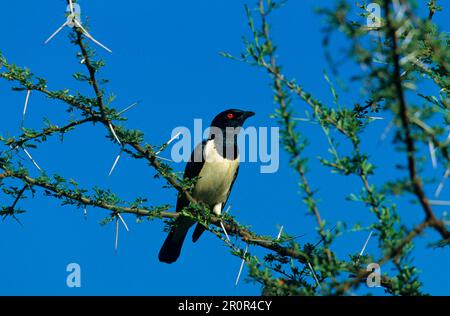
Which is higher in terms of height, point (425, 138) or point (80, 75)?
point (80, 75)

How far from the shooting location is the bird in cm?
765

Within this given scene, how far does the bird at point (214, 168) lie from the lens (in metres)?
7.65

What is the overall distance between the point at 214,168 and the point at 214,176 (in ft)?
0.38

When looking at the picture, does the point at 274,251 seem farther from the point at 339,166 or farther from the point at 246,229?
the point at 339,166

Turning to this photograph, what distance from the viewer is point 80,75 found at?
3805 mm

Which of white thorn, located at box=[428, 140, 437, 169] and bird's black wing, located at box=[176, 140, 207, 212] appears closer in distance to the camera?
white thorn, located at box=[428, 140, 437, 169]

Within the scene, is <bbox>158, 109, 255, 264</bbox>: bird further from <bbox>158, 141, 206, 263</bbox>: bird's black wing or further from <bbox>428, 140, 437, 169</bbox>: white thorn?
<bbox>428, 140, 437, 169</bbox>: white thorn

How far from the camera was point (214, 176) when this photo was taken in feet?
25.0

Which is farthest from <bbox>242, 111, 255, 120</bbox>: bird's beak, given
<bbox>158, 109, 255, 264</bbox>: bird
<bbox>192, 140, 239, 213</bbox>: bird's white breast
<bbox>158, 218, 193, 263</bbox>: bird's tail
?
<bbox>158, 218, 193, 263</bbox>: bird's tail

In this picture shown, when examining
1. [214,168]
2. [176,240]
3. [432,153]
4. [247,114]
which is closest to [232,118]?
[247,114]

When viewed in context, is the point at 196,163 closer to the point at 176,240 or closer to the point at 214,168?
the point at 214,168
